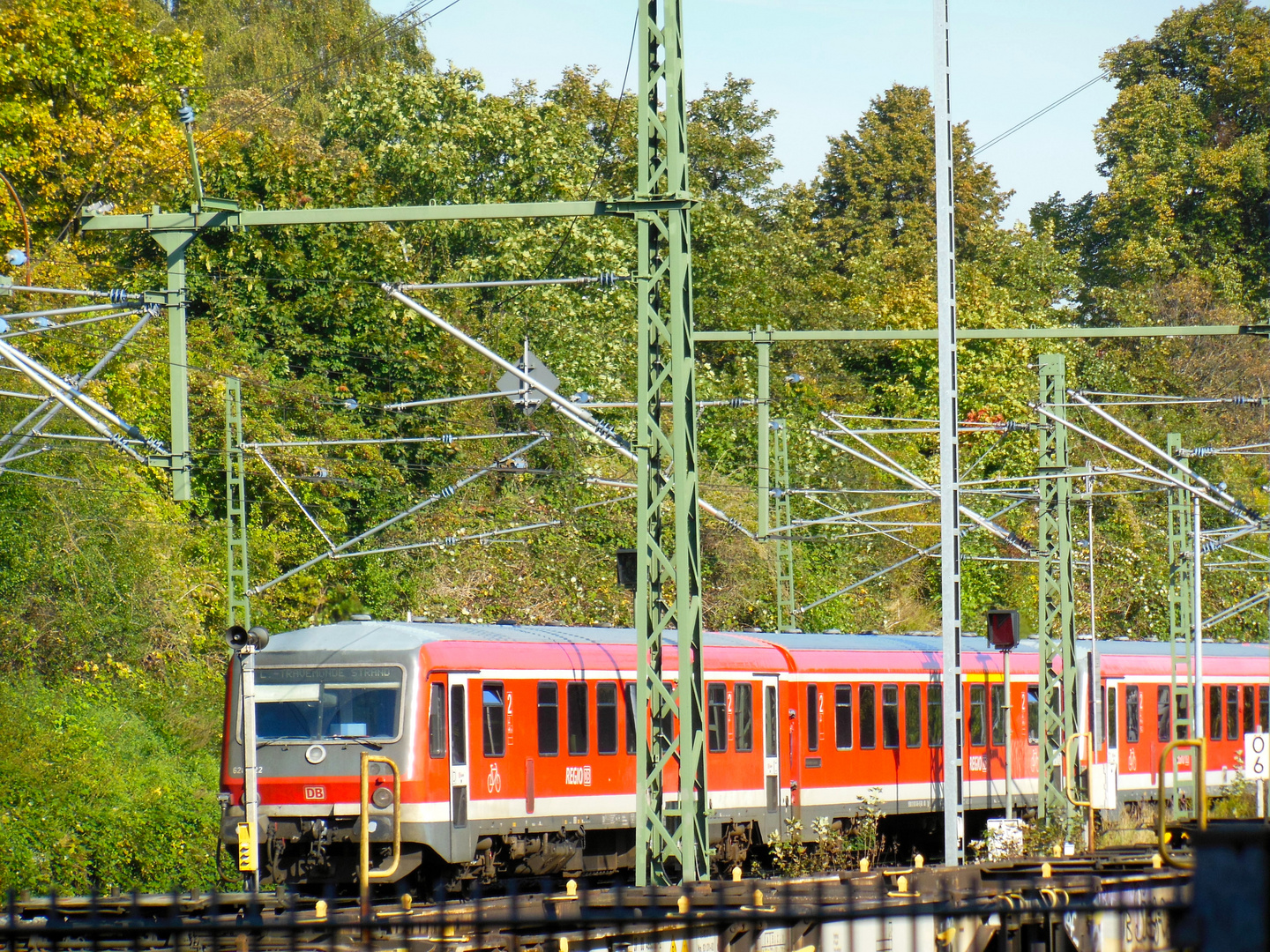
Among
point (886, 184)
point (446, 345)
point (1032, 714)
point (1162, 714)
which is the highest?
point (886, 184)

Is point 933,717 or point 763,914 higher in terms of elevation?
point 763,914

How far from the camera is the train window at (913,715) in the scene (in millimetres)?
24719

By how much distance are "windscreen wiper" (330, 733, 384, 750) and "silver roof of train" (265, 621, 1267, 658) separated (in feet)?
2.91

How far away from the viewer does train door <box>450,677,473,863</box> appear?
1803cm

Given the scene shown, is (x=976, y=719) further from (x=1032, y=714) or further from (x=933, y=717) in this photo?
(x=1032, y=714)

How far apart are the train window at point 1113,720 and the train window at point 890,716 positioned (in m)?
4.49

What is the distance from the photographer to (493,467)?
25172mm

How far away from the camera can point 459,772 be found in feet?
59.8

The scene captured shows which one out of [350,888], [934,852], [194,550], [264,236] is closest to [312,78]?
[264,236]

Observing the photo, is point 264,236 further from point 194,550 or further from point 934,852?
point 934,852

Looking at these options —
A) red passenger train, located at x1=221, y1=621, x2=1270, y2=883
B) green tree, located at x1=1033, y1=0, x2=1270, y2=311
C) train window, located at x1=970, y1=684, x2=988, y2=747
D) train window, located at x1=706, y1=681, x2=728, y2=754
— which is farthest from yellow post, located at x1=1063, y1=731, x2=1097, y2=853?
green tree, located at x1=1033, y1=0, x2=1270, y2=311

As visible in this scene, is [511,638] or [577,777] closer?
[511,638]

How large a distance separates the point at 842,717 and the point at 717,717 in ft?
9.66

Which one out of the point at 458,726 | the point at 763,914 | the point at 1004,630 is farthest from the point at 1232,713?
the point at 763,914
